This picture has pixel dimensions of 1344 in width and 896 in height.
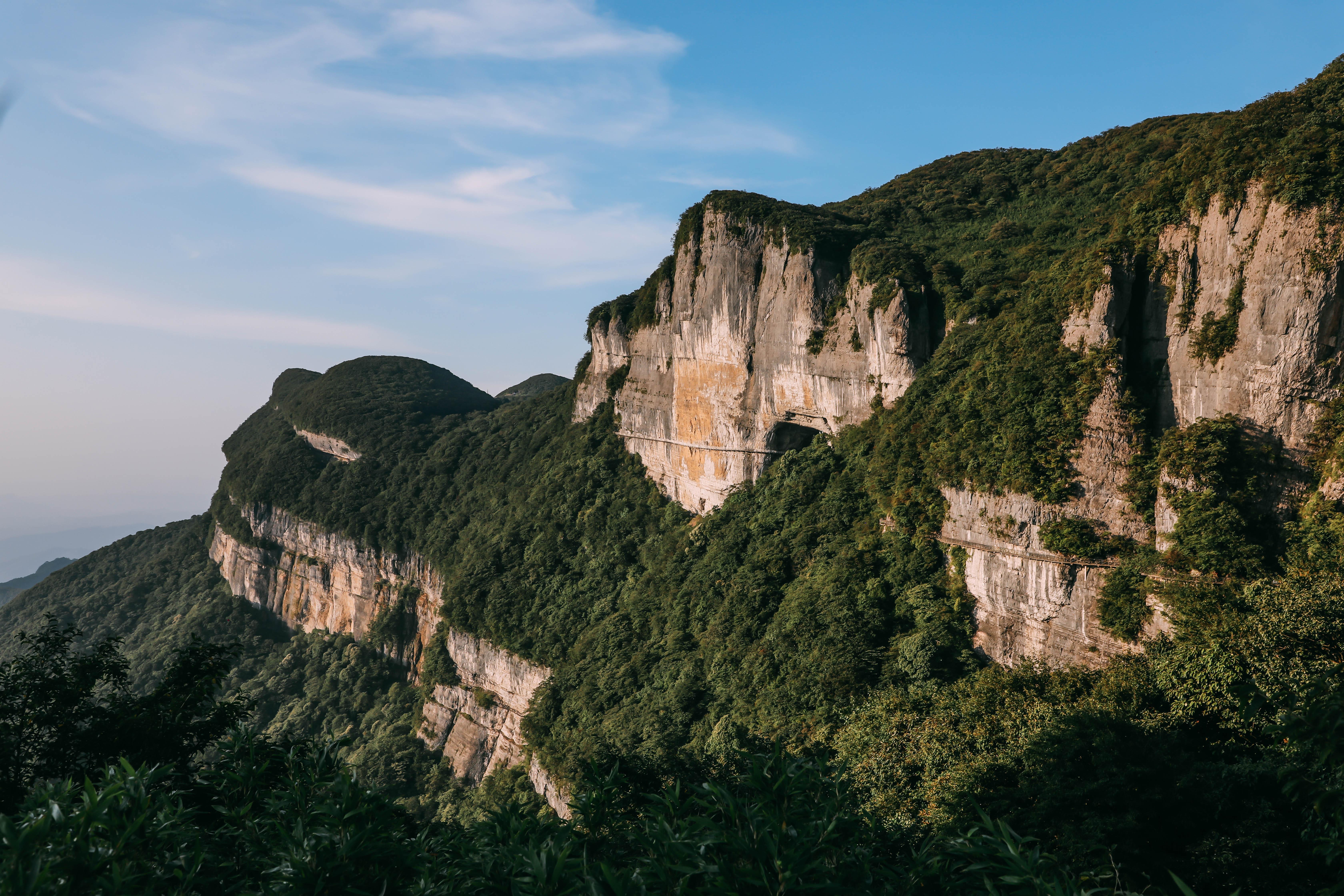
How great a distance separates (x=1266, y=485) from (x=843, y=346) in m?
19.5

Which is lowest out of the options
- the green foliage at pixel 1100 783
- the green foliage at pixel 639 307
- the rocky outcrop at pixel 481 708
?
the rocky outcrop at pixel 481 708

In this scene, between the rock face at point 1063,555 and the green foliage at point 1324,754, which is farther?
the rock face at point 1063,555

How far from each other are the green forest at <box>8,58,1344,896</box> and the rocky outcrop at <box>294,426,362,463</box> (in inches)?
1135

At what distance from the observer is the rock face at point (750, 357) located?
35469 mm

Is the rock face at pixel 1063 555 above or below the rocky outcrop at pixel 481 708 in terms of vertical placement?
above

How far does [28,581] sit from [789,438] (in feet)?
559

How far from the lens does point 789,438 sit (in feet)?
138

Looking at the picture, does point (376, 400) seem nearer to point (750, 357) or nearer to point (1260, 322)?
point (750, 357)

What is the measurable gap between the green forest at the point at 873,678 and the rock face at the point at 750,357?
4.22 feet

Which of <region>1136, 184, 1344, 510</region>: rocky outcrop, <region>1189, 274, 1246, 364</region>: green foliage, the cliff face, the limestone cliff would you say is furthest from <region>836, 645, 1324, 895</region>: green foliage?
<region>1189, 274, 1246, 364</region>: green foliage

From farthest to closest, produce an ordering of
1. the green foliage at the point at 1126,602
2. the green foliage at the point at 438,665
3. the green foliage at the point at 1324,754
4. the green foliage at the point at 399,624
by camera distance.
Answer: the green foliage at the point at 399,624, the green foliage at the point at 438,665, the green foliage at the point at 1126,602, the green foliage at the point at 1324,754

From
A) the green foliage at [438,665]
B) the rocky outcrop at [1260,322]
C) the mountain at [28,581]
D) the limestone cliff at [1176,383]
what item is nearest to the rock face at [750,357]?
the limestone cliff at [1176,383]

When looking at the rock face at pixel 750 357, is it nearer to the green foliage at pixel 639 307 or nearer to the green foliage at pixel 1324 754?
the green foliage at pixel 639 307

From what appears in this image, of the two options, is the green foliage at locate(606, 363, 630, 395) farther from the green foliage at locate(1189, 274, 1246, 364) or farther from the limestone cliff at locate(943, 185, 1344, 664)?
the green foliage at locate(1189, 274, 1246, 364)
